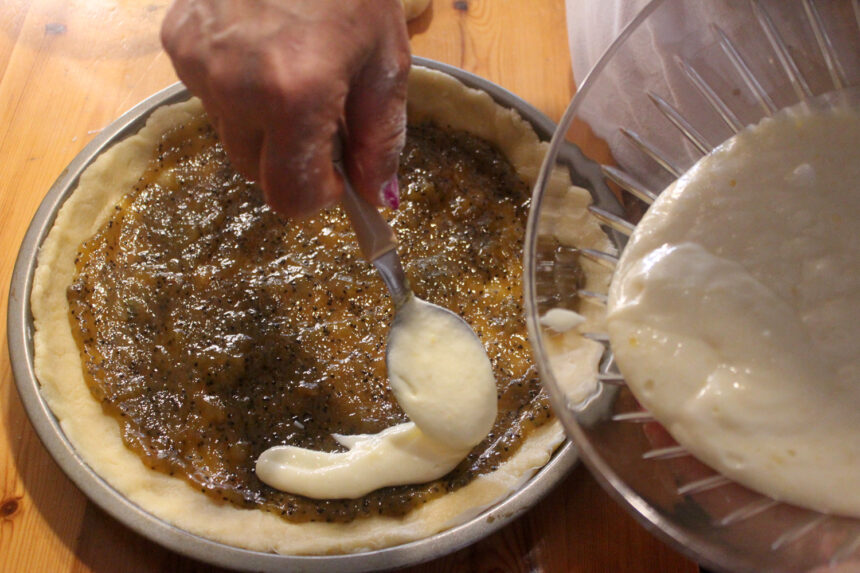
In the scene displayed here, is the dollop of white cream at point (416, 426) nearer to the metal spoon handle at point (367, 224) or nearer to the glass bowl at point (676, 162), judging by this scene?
the metal spoon handle at point (367, 224)

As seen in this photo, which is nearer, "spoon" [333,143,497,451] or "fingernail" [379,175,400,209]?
"fingernail" [379,175,400,209]

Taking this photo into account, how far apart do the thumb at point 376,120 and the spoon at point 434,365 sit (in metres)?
0.13

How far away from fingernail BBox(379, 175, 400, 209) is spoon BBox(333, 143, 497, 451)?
41mm

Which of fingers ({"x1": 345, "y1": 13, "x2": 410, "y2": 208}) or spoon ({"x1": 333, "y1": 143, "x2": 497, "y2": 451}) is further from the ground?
fingers ({"x1": 345, "y1": 13, "x2": 410, "y2": 208})

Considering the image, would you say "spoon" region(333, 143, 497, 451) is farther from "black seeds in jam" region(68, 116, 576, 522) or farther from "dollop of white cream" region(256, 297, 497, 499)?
"black seeds in jam" region(68, 116, 576, 522)

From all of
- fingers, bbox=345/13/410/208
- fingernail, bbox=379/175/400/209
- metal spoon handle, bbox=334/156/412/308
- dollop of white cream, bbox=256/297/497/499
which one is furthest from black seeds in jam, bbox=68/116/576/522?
fingers, bbox=345/13/410/208

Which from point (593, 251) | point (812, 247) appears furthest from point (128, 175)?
point (812, 247)

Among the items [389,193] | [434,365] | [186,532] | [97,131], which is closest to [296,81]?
[389,193]

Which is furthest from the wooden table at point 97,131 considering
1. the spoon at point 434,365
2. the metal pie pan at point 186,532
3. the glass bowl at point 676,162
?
the glass bowl at point 676,162

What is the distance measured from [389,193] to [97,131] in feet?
2.95

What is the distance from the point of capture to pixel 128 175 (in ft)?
4.82

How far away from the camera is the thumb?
37.3 inches

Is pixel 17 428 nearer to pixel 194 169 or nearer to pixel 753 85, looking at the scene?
pixel 194 169

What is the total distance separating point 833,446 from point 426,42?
1318mm
